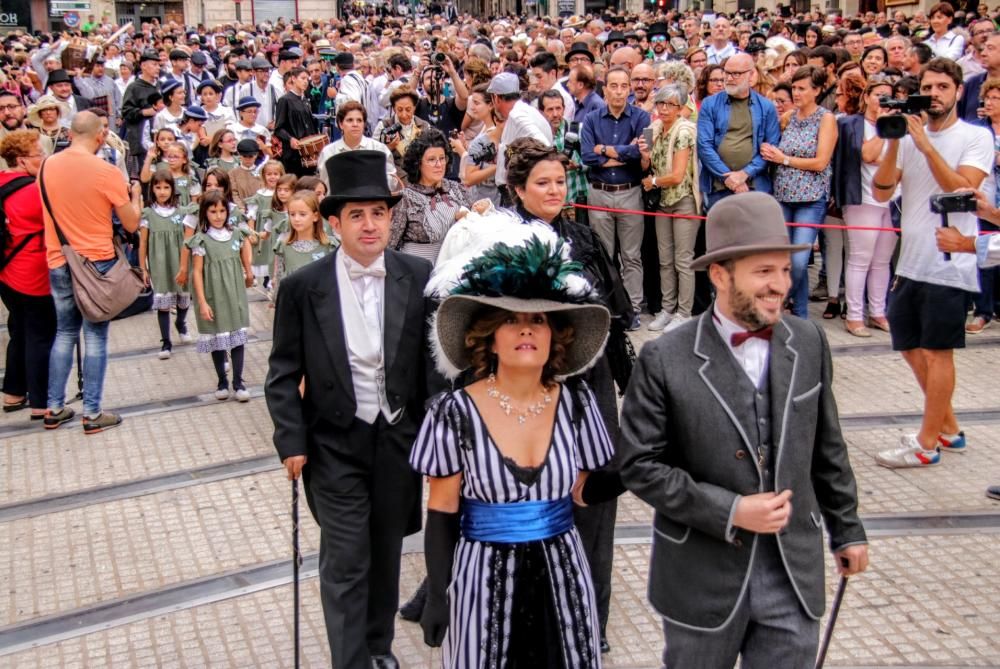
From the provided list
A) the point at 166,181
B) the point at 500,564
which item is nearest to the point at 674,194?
the point at 166,181

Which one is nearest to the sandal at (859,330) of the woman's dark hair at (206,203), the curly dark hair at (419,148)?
the curly dark hair at (419,148)

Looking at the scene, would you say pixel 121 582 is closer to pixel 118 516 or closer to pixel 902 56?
pixel 118 516

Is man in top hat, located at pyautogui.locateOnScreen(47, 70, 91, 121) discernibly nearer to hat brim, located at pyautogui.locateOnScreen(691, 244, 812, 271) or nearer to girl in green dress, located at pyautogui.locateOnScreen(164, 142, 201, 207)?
girl in green dress, located at pyautogui.locateOnScreen(164, 142, 201, 207)

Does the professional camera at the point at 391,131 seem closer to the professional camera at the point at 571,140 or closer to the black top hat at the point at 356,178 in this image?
the professional camera at the point at 571,140

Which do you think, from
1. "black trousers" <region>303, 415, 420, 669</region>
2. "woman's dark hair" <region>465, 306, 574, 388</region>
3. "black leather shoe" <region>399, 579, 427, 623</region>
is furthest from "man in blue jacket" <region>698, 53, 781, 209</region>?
"woman's dark hair" <region>465, 306, 574, 388</region>

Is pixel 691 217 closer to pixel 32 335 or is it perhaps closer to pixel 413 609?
pixel 413 609

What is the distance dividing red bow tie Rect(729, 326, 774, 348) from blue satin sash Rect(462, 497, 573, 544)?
76 cm

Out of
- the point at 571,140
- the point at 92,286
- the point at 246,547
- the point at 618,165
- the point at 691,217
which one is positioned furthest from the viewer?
the point at 618,165

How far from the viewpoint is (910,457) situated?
649cm

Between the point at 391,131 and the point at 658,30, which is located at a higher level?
the point at 658,30

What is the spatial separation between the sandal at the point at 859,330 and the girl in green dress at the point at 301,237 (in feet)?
14.8

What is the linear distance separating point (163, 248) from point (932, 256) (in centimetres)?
633

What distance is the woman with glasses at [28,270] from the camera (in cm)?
760

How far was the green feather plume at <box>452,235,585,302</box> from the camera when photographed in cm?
340
